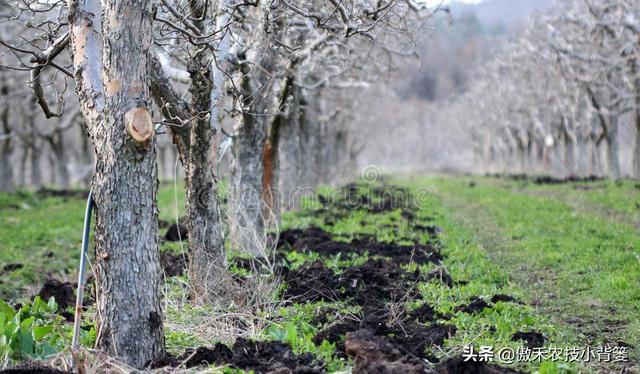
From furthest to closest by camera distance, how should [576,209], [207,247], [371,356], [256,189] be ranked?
1. [576,209]
2. [256,189]
3. [207,247]
4. [371,356]

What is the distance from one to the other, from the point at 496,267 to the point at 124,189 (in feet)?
18.9

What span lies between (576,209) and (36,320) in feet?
42.4

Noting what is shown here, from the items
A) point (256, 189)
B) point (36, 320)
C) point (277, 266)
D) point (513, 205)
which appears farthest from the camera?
point (513, 205)

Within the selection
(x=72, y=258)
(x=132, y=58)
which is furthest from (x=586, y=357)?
(x=72, y=258)

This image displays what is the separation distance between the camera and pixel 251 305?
708cm

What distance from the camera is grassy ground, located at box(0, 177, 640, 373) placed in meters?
6.23

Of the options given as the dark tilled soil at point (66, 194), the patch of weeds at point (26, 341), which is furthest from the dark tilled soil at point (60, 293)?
the dark tilled soil at point (66, 194)

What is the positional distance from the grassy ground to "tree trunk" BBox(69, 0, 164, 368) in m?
0.80

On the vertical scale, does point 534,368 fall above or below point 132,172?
below

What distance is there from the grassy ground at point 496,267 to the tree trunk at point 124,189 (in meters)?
0.80

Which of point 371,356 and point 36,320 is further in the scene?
point 36,320

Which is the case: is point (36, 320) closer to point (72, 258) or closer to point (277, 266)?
point (277, 266)

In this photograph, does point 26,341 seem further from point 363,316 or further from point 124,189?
point 363,316

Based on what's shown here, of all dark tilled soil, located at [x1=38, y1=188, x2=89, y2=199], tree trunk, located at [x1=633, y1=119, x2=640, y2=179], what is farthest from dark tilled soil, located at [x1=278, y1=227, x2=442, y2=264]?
dark tilled soil, located at [x1=38, y1=188, x2=89, y2=199]
